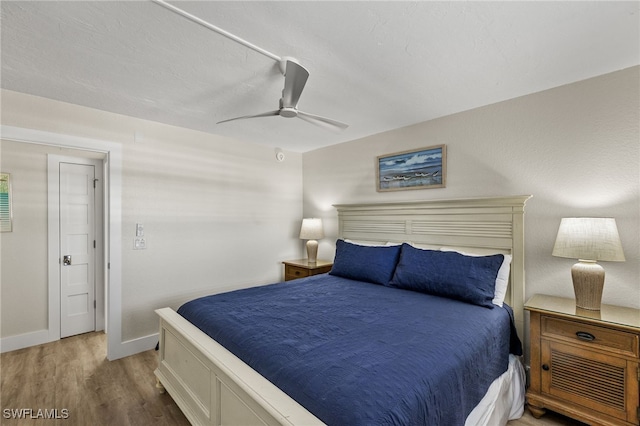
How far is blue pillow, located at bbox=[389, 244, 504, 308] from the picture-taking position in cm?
219

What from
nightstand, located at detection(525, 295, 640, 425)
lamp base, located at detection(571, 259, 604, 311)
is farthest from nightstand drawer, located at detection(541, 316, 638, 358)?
lamp base, located at detection(571, 259, 604, 311)

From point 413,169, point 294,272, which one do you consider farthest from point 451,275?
point 294,272

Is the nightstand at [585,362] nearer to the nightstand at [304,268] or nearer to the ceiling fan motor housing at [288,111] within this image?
the ceiling fan motor housing at [288,111]

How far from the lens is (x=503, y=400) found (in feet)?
6.36

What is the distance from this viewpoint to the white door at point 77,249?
3410 mm

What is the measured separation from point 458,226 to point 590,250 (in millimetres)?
1017

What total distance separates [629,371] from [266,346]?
217 cm

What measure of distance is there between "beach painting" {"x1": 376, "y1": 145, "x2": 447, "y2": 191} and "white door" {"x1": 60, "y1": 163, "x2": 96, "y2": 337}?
3.71 m

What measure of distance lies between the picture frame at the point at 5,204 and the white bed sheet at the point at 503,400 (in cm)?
442

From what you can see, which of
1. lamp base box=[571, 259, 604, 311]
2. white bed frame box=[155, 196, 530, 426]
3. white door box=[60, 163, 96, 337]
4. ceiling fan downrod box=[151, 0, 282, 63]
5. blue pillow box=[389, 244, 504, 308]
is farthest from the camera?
white door box=[60, 163, 96, 337]

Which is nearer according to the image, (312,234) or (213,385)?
(213,385)

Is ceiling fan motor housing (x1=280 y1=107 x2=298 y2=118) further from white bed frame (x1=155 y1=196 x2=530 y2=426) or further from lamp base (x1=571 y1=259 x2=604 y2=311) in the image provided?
lamp base (x1=571 y1=259 x2=604 y2=311)

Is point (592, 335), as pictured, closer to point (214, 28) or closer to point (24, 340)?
point (214, 28)

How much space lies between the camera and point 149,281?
10.1ft
